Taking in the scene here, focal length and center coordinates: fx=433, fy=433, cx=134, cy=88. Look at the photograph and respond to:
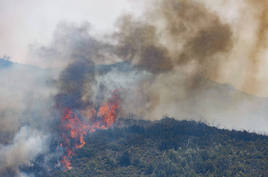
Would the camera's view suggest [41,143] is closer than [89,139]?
Yes

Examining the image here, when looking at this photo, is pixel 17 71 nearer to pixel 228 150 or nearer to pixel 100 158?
pixel 100 158

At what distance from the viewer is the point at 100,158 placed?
18738 centimetres

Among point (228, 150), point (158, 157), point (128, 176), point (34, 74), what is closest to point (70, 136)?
point (34, 74)

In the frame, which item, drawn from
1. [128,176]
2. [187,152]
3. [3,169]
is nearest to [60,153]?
[3,169]

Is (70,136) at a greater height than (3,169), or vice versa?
(70,136)

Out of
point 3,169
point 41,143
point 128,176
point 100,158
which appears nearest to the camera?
point 3,169

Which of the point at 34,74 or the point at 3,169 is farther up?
the point at 34,74

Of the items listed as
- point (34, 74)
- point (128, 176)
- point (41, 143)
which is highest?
point (34, 74)

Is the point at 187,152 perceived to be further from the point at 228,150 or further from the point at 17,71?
the point at 17,71

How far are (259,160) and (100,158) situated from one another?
70.1 metres

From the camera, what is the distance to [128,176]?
578 ft

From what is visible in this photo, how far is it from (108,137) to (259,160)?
6805 cm

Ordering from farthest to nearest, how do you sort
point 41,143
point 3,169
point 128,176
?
point 128,176
point 41,143
point 3,169

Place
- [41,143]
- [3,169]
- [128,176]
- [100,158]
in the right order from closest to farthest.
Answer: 1. [3,169]
2. [41,143]
3. [128,176]
4. [100,158]
